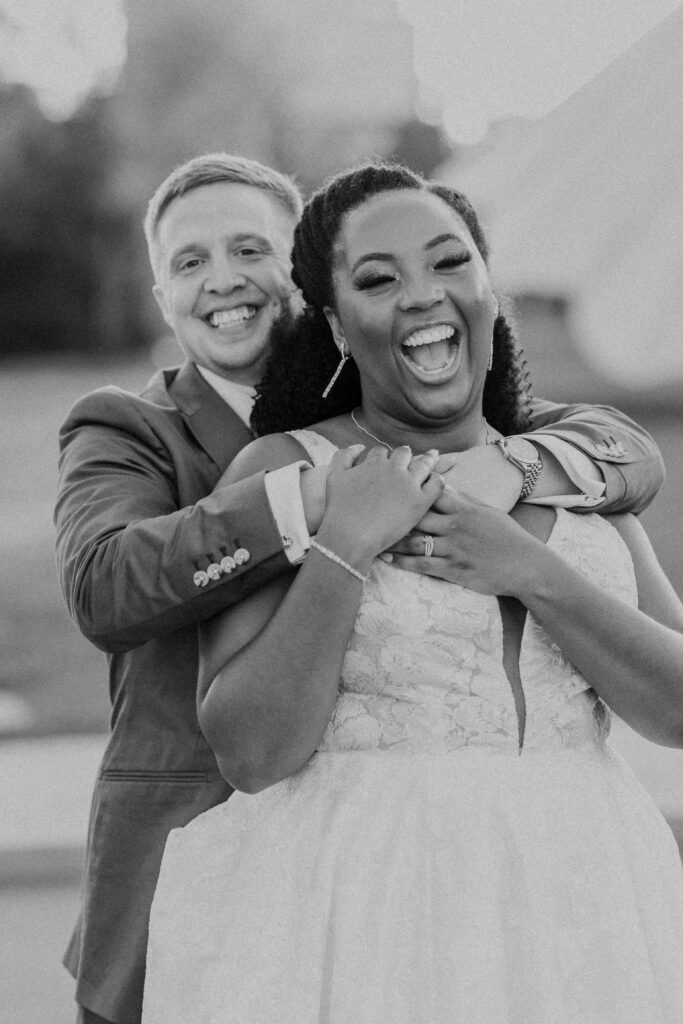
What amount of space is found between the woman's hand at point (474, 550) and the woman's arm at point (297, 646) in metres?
0.05

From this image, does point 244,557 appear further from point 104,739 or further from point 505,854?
point 104,739

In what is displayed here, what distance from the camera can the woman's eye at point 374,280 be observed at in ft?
7.14

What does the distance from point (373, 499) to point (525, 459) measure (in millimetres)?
315

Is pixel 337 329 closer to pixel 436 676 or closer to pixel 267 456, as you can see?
pixel 267 456

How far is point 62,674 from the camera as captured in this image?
350 inches

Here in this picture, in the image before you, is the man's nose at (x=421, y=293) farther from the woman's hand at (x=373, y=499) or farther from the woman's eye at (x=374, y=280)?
the woman's hand at (x=373, y=499)

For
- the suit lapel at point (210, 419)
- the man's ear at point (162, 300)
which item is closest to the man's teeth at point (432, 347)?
the suit lapel at point (210, 419)

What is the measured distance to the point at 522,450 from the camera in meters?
Answer: 2.23

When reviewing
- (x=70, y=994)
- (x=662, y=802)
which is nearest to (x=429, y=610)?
(x=70, y=994)

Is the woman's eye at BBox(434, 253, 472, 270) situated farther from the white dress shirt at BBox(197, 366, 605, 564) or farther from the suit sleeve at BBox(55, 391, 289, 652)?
the suit sleeve at BBox(55, 391, 289, 652)

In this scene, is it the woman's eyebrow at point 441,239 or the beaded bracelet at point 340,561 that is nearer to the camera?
the beaded bracelet at point 340,561

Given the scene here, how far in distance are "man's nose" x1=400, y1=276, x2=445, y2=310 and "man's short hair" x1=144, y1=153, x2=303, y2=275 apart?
2.38 ft

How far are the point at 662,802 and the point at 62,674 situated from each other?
481cm

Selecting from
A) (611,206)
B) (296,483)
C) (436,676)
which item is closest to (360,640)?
(436,676)
